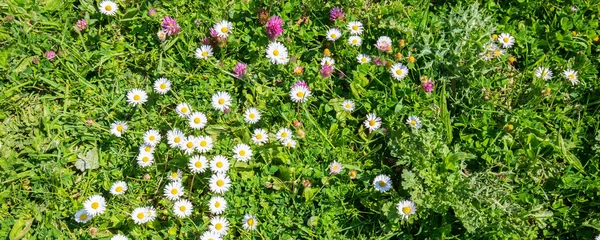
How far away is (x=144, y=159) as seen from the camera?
2859 millimetres

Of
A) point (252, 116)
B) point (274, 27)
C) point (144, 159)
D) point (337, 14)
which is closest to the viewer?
point (144, 159)

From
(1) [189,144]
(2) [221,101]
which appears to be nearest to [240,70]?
(2) [221,101]

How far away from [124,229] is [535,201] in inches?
84.7

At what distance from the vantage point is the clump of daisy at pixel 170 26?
10.3 feet

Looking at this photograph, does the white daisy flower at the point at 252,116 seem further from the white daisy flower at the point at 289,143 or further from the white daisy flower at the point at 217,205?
the white daisy flower at the point at 217,205

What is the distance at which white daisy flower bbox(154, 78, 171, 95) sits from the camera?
3.03 m

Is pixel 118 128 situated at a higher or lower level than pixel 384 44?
lower

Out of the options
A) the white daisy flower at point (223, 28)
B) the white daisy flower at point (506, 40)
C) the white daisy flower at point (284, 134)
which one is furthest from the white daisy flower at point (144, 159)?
the white daisy flower at point (506, 40)

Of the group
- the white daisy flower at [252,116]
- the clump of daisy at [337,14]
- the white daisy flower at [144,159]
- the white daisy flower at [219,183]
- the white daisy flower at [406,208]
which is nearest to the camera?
the white daisy flower at [406,208]

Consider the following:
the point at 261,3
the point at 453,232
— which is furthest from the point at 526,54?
the point at 261,3

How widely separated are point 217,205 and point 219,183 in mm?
114

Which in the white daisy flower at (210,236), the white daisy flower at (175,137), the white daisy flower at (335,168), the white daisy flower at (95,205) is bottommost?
the white daisy flower at (95,205)

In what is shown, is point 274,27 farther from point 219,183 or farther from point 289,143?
point 219,183

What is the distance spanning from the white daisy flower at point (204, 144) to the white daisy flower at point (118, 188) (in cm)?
45
